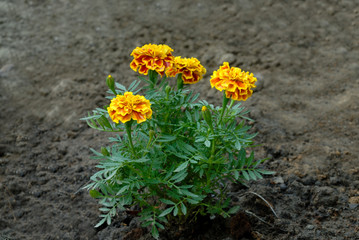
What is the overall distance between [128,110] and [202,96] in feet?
5.91

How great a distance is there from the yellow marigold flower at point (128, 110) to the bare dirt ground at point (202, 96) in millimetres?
847

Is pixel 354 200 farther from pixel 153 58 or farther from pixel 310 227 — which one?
pixel 153 58

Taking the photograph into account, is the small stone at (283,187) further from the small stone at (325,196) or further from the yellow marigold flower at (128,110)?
the yellow marigold flower at (128,110)

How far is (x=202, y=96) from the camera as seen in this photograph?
350 cm

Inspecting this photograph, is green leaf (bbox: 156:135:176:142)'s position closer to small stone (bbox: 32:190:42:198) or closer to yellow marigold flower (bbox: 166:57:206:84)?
yellow marigold flower (bbox: 166:57:206:84)

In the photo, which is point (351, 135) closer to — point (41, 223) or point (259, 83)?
point (259, 83)

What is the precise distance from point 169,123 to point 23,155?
150 cm

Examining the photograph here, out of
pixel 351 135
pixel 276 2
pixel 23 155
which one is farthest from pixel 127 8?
pixel 351 135

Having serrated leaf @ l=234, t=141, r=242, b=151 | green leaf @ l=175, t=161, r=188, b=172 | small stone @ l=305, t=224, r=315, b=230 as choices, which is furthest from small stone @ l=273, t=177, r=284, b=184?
green leaf @ l=175, t=161, r=188, b=172

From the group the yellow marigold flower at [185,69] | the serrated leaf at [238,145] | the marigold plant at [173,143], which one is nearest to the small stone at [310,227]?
the marigold plant at [173,143]

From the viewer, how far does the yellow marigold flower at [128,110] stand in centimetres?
176

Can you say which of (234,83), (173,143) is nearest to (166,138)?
(173,143)

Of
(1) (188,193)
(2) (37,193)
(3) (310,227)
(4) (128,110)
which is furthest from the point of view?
(2) (37,193)

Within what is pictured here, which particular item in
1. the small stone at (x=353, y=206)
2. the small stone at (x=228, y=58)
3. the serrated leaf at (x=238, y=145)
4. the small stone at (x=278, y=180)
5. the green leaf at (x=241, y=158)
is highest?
the serrated leaf at (x=238, y=145)
